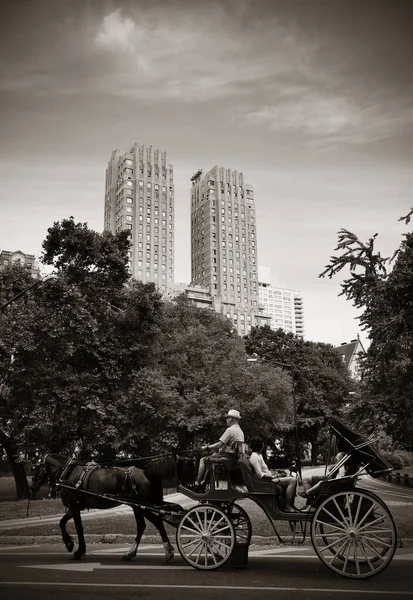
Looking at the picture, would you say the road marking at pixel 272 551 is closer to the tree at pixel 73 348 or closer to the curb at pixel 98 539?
the curb at pixel 98 539

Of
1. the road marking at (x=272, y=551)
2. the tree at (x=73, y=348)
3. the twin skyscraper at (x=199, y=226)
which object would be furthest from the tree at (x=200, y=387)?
the twin skyscraper at (x=199, y=226)

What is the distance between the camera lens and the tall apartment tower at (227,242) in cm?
17500

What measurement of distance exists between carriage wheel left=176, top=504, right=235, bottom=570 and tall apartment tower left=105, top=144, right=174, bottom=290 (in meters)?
150

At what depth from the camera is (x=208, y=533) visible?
26.5 feet

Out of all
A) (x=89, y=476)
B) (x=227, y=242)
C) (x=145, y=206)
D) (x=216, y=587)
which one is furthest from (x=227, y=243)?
(x=216, y=587)

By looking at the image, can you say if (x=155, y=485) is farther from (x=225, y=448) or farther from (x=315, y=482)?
(x=315, y=482)

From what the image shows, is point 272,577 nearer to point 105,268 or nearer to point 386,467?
point 386,467

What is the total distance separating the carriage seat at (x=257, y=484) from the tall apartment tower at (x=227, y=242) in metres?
160

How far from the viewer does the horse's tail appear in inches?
378

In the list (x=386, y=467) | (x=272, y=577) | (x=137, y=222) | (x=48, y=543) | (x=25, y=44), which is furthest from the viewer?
(x=137, y=222)

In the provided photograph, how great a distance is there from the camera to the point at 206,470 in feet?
28.6

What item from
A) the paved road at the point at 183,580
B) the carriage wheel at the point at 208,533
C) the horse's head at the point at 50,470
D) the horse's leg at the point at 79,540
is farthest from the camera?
the horse's head at the point at 50,470

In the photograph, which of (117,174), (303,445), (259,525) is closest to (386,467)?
(259,525)

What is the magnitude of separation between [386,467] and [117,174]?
17198cm
